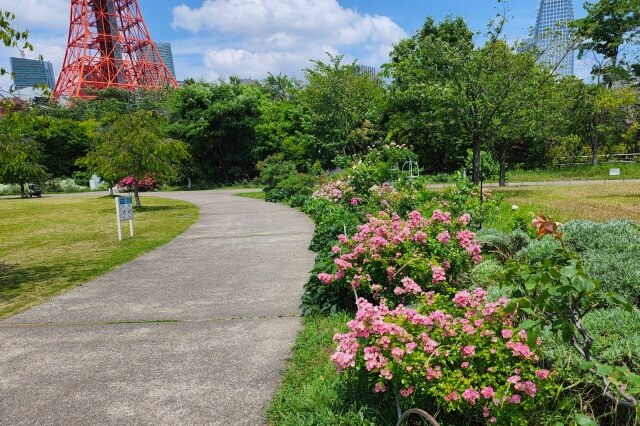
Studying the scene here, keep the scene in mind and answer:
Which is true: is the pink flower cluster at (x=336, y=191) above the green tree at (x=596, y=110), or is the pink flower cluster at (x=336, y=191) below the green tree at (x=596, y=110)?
below

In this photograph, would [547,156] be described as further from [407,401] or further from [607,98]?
[407,401]

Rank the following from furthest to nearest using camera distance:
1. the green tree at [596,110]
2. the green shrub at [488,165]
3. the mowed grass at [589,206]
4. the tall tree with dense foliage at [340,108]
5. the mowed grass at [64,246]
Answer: the green tree at [596,110]
the green shrub at [488,165]
the tall tree with dense foliage at [340,108]
the mowed grass at [589,206]
the mowed grass at [64,246]

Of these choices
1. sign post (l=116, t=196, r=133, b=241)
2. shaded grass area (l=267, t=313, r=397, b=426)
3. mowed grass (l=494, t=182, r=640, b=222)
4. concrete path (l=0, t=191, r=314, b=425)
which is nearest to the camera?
shaded grass area (l=267, t=313, r=397, b=426)

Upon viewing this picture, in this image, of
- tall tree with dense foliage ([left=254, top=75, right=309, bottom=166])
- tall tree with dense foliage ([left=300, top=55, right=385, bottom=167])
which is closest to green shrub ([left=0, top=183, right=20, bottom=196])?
tall tree with dense foliage ([left=254, top=75, right=309, bottom=166])

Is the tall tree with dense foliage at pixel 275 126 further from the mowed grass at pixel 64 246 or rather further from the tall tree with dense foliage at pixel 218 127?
the mowed grass at pixel 64 246

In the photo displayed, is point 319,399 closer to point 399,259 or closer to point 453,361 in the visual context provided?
point 453,361

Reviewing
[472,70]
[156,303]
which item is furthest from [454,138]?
[156,303]

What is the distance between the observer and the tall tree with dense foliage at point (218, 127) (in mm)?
34000

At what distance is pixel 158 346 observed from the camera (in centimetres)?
427

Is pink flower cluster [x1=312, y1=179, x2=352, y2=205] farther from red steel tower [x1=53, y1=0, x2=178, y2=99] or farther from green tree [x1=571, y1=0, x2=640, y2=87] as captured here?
red steel tower [x1=53, y1=0, x2=178, y2=99]

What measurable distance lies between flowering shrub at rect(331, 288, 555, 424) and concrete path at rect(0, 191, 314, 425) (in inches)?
38.8

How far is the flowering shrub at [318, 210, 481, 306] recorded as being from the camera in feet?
14.0

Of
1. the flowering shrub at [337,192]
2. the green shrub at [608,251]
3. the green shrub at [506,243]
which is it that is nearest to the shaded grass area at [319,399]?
the green shrub at [608,251]

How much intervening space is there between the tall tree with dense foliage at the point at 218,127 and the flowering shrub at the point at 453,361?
32629 mm
